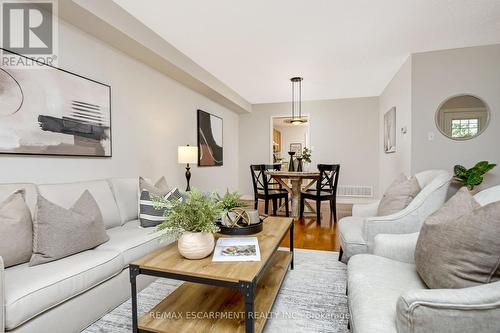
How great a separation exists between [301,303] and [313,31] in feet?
9.00

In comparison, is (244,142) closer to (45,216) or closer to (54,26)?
(54,26)

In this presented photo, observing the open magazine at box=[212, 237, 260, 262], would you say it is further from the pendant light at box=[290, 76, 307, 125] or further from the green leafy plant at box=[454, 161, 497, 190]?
the pendant light at box=[290, 76, 307, 125]

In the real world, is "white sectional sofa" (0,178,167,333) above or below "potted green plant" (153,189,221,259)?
below

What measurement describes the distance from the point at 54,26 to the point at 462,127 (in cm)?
469

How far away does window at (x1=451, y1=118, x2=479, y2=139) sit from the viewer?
3410mm

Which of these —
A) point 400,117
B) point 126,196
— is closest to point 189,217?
point 126,196

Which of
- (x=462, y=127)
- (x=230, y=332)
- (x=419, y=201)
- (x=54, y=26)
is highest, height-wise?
(x=54, y=26)

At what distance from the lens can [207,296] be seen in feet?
5.31

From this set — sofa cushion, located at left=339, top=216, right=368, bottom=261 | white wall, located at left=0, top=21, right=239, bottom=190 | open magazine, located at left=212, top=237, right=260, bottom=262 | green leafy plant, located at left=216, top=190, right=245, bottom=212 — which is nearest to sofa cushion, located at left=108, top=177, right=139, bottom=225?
white wall, located at left=0, top=21, right=239, bottom=190

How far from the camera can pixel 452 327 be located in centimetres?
83

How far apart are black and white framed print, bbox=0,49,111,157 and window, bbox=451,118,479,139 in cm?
427

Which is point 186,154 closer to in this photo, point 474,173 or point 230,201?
point 230,201

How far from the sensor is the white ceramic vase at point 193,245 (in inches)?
55.6

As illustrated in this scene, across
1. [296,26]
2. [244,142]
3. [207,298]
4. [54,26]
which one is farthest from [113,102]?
[244,142]
